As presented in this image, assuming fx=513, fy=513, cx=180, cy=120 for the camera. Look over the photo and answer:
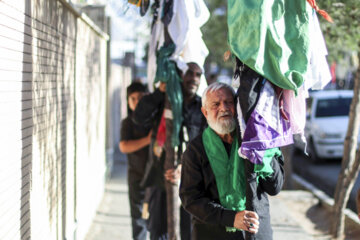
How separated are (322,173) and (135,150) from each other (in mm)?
7726

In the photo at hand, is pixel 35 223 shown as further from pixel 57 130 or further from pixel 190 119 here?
pixel 190 119

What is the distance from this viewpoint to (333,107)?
14.2 meters

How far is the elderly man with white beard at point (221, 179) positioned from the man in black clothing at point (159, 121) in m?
1.25

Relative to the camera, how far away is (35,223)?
3.95 meters

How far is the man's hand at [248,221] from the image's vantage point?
299 centimetres

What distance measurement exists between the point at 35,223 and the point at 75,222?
200cm

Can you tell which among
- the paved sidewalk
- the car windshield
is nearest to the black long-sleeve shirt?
the paved sidewalk

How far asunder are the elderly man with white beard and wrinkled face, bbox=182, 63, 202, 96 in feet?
4.95

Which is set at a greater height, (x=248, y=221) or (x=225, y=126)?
(x=225, y=126)

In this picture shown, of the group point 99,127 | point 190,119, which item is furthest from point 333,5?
point 99,127

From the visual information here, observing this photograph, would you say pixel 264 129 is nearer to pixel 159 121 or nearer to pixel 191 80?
pixel 191 80

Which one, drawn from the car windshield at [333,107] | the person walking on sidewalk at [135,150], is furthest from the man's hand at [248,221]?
the car windshield at [333,107]

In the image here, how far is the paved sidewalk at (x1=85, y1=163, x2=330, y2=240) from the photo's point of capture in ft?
22.5

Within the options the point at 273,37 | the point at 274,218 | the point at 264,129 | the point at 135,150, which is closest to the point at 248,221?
the point at 264,129
